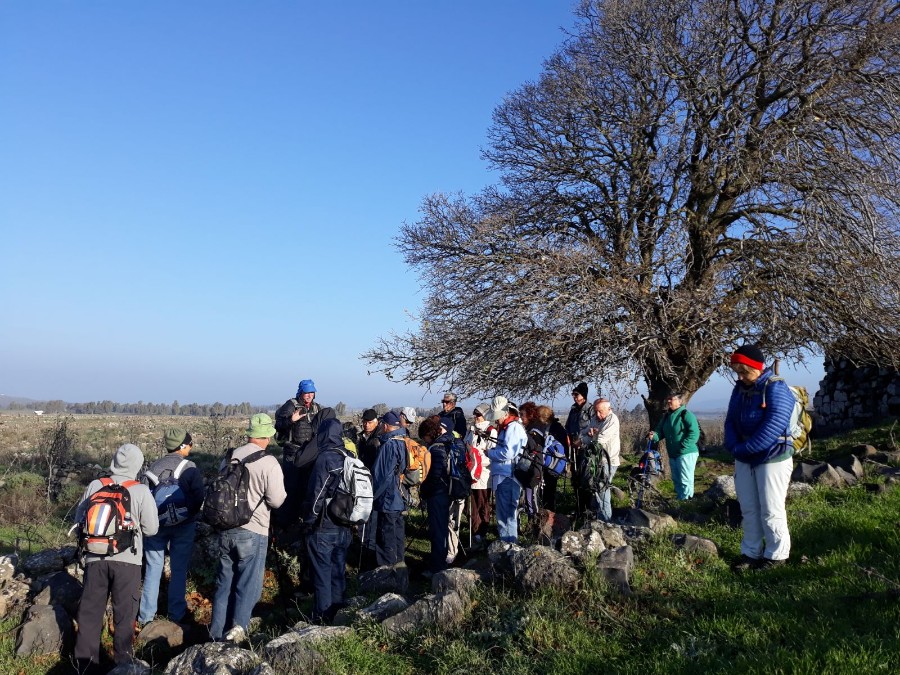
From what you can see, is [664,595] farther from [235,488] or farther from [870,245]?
[870,245]

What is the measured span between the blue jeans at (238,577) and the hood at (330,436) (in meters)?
1.15

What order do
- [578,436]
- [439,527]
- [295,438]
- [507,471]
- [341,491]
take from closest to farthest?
[341,491] → [507,471] → [439,527] → [295,438] → [578,436]

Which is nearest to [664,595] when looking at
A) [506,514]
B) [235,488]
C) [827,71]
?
[506,514]

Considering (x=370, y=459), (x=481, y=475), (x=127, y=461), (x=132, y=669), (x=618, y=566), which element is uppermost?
(x=127, y=461)

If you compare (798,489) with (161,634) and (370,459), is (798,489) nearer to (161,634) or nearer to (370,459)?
(370,459)

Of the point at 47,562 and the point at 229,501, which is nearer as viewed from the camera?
the point at 229,501

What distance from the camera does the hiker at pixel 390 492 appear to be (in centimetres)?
802

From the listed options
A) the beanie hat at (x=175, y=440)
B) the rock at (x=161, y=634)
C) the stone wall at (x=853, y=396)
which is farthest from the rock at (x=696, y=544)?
the stone wall at (x=853, y=396)

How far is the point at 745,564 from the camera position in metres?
5.93

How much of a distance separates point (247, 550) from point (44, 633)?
2359 mm

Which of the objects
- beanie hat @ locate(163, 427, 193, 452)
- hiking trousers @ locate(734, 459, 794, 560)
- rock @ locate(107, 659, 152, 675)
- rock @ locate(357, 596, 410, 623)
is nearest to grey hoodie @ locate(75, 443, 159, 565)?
rock @ locate(107, 659, 152, 675)

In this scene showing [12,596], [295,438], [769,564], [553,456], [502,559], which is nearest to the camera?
[769,564]

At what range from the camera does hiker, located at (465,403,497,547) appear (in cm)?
898

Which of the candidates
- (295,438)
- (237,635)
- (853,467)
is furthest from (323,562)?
(853,467)
